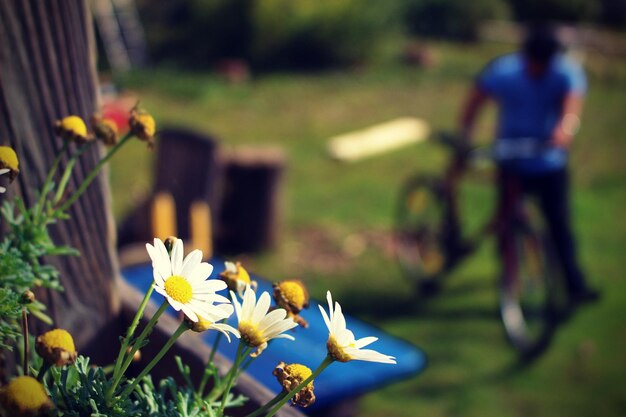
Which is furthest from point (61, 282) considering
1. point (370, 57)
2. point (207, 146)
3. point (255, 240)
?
point (370, 57)

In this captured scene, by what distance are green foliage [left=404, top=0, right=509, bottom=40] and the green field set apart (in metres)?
2.40

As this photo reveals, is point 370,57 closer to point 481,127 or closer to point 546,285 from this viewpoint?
point 481,127

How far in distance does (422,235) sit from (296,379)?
4374mm

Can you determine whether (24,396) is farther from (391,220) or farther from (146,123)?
(391,220)

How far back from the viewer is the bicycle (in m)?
4.00

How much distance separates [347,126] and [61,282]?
308 inches

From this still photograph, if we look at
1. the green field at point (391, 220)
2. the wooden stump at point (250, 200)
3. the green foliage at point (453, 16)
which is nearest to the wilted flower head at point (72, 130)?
the green field at point (391, 220)

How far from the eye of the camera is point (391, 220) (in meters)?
6.10

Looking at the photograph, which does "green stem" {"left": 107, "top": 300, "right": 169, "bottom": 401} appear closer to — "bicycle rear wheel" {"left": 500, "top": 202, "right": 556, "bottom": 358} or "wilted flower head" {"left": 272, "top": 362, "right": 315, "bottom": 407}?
"wilted flower head" {"left": 272, "top": 362, "right": 315, "bottom": 407}

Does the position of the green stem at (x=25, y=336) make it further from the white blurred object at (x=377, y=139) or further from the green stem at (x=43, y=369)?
the white blurred object at (x=377, y=139)

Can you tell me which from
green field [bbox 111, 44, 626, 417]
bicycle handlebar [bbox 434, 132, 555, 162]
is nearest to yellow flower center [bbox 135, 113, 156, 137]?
green field [bbox 111, 44, 626, 417]

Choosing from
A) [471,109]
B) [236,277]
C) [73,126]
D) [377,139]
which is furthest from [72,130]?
[377,139]

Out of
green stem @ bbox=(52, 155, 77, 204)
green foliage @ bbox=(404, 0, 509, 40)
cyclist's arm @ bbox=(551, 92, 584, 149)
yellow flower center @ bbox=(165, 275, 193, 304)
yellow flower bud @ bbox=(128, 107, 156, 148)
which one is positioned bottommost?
green foliage @ bbox=(404, 0, 509, 40)

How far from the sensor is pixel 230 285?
0.79m
